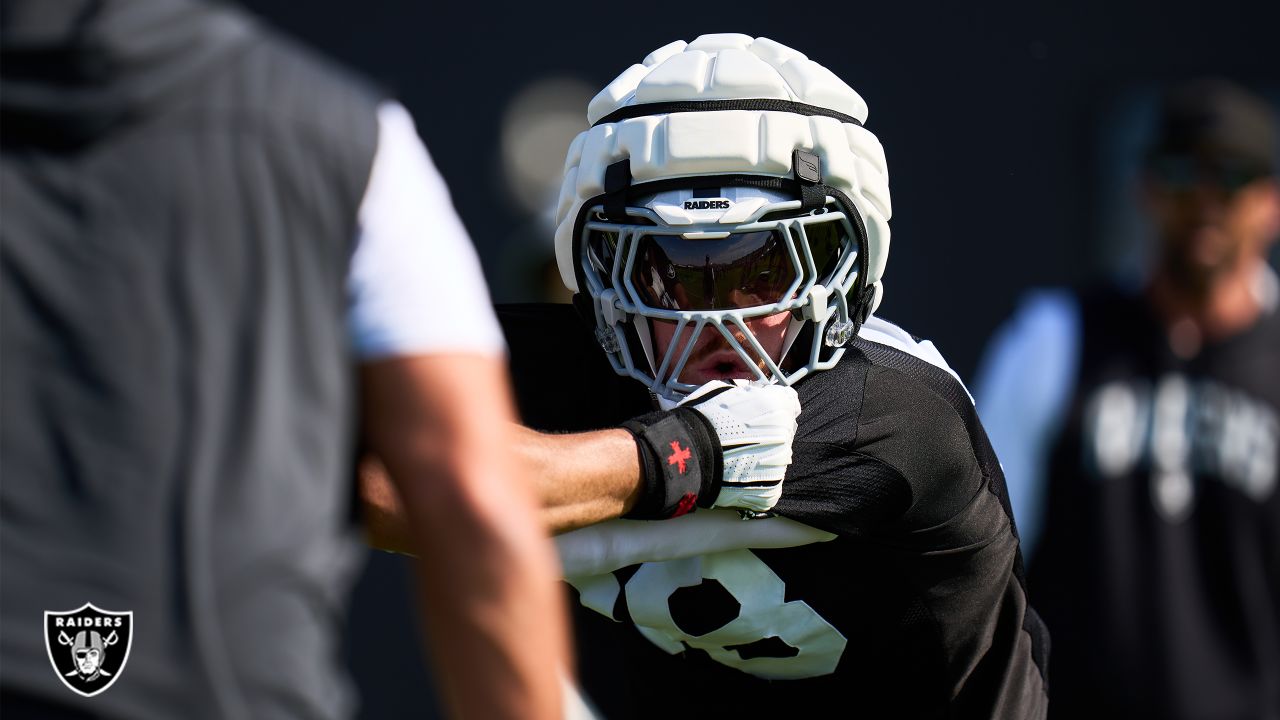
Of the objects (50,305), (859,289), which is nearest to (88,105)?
(50,305)

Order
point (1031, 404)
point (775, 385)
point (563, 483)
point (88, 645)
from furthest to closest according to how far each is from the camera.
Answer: point (1031, 404) → point (775, 385) → point (563, 483) → point (88, 645)

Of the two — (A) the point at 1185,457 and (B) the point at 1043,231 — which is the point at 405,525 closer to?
(A) the point at 1185,457

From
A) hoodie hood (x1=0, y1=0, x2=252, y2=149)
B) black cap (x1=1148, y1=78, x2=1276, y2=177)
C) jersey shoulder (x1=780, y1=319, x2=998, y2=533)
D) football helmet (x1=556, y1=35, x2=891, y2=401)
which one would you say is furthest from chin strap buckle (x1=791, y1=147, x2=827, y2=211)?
black cap (x1=1148, y1=78, x2=1276, y2=177)

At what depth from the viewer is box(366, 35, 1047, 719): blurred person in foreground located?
2736mm

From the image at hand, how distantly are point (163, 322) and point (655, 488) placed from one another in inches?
40.6

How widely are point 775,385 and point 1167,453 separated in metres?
1.81

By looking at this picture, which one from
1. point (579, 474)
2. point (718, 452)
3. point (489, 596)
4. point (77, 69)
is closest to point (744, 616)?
point (718, 452)

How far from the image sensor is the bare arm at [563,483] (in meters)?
2.47

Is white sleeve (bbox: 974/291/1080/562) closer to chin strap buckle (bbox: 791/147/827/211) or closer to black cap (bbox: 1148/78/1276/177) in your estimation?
black cap (bbox: 1148/78/1276/177)

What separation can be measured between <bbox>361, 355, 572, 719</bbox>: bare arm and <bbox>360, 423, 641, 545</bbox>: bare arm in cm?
69

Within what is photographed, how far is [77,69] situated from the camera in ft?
5.41

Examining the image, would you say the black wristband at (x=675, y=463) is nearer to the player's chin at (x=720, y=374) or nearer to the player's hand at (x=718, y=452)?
the player's hand at (x=718, y=452)

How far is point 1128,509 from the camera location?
4.17 m

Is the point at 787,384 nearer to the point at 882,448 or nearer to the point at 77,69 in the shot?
the point at 882,448
